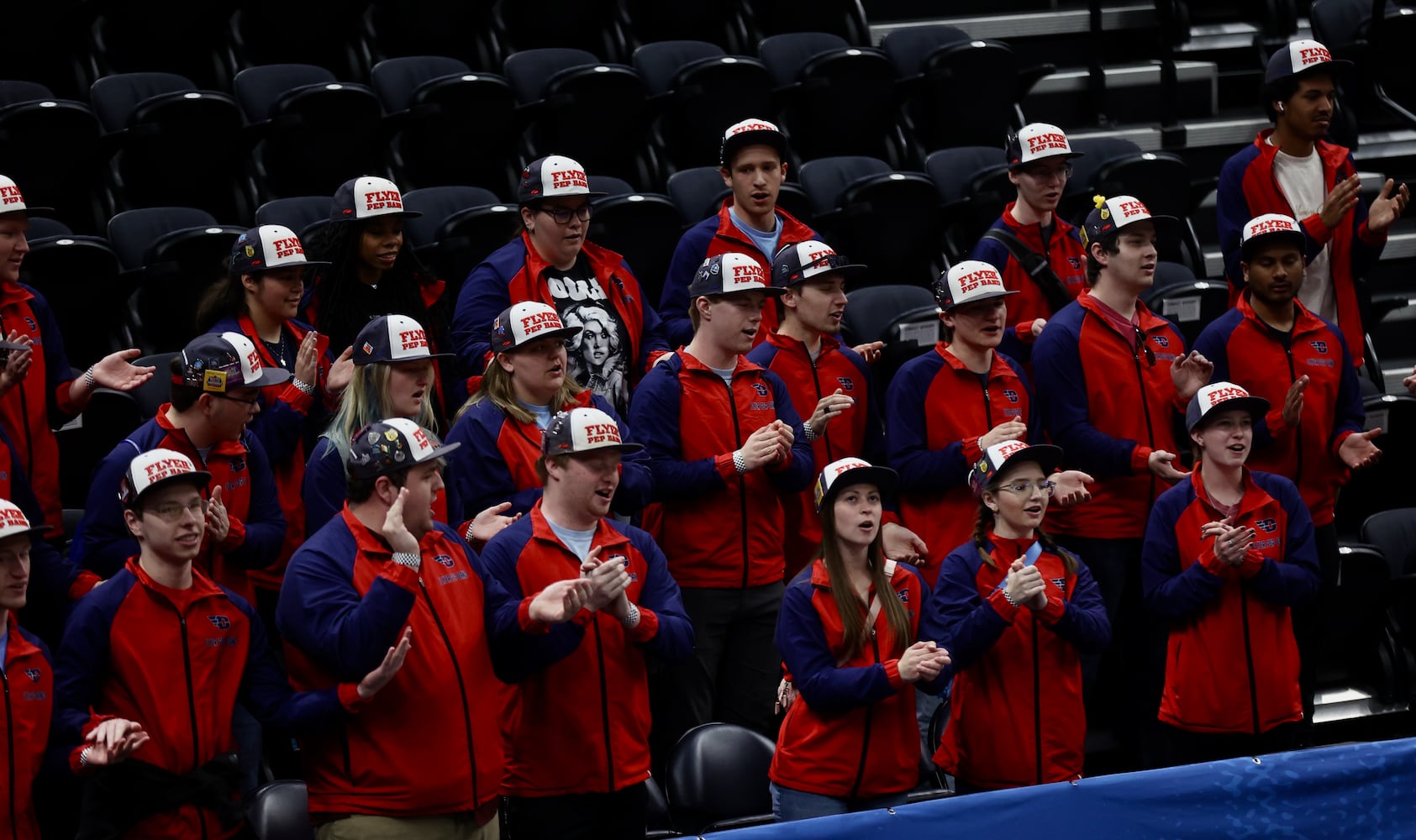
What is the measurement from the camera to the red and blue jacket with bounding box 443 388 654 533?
18.1 ft

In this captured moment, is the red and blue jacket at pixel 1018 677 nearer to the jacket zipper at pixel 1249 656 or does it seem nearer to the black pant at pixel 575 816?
the jacket zipper at pixel 1249 656

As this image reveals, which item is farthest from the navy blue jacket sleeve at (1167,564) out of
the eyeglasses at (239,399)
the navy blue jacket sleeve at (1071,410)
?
the eyeglasses at (239,399)

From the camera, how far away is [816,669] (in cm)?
499

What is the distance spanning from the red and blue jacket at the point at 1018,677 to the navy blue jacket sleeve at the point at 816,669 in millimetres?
403

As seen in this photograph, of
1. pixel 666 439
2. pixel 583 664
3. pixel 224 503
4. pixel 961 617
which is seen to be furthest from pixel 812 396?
pixel 224 503

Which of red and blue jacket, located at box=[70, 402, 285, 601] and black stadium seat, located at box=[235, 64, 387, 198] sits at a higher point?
black stadium seat, located at box=[235, 64, 387, 198]

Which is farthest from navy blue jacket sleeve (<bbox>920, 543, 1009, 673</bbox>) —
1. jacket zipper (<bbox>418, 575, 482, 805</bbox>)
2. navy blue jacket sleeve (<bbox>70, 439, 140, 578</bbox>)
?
navy blue jacket sleeve (<bbox>70, 439, 140, 578</bbox>)

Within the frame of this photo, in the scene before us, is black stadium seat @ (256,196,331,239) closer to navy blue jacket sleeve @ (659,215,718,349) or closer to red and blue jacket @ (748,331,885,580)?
navy blue jacket sleeve @ (659,215,718,349)

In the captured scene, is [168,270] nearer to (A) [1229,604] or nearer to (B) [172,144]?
(B) [172,144]

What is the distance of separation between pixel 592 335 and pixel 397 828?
229cm

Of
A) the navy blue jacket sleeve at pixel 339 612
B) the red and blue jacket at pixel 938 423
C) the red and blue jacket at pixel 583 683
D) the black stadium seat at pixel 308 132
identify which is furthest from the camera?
the black stadium seat at pixel 308 132

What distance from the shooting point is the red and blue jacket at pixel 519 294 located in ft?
20.7

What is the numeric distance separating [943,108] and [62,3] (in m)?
4.29

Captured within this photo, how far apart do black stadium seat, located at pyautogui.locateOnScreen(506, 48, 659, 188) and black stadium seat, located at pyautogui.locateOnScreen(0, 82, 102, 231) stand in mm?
1957
